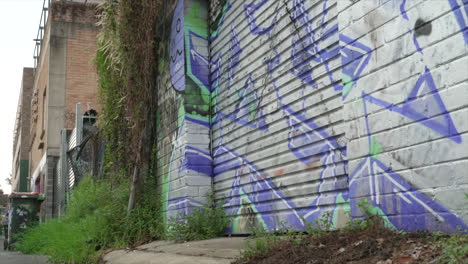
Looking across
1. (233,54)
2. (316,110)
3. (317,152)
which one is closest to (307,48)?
(316,110)

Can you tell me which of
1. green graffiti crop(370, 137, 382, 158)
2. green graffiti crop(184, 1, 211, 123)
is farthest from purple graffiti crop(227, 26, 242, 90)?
green graffiti crop(370, 137, 382, 158)

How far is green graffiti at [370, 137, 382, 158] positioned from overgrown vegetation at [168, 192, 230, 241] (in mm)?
3133

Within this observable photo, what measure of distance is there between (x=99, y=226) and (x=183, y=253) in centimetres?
305

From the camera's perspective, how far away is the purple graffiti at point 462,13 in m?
3.00

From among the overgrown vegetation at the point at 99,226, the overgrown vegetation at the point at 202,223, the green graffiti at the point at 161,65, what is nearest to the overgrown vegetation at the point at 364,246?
the overgrown vegetation at the point at 202,223

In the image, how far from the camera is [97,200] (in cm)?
909

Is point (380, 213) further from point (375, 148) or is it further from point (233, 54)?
point (233, 54)

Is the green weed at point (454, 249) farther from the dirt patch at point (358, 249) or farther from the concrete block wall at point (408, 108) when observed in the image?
the concrete block wall at point (408, 108)

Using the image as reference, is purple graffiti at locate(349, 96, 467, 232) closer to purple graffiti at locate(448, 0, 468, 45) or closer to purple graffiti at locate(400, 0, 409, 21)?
purple graffiti at locate(400, 0, 409, 21)

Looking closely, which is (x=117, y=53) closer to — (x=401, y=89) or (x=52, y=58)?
(x=401, y=89)

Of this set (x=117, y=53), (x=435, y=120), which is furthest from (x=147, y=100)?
(x=435, y=120)

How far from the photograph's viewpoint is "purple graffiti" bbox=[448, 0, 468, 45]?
3.00 metres

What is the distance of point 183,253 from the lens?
5570 millimetres

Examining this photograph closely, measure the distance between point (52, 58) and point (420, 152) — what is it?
52.2ft
